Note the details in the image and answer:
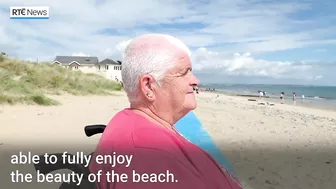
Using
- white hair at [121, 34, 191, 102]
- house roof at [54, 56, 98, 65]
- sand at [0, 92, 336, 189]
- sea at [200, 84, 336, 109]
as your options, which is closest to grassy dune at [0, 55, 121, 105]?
sand at [0, 92, 336, 189]

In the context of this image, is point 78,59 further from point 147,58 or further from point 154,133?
point 154,133

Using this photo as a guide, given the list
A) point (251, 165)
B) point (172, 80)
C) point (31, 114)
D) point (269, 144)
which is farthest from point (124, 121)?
point (31, 114)

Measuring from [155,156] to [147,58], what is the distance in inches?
14.6

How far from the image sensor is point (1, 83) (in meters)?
9.73

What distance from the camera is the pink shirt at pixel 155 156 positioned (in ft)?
2.97

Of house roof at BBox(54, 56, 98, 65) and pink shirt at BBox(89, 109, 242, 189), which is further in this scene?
house roof at BBox(54, 56, 98, 65)

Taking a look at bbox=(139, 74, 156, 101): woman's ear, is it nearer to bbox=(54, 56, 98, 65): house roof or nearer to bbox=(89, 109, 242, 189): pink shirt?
bbox=(89, 109, 242, 189): pink shirt

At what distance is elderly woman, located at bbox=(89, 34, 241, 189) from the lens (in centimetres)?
91

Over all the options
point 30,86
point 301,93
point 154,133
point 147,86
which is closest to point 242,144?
point 147,86

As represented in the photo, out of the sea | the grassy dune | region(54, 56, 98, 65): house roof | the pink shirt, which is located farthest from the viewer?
region(54, 56, 98, 65): house roof

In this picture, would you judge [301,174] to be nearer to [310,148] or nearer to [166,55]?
[310,148]

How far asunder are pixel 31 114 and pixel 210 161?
6.94 m

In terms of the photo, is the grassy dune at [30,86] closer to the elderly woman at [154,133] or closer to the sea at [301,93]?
the sea at [301,93]

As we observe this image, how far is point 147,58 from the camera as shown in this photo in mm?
1137
